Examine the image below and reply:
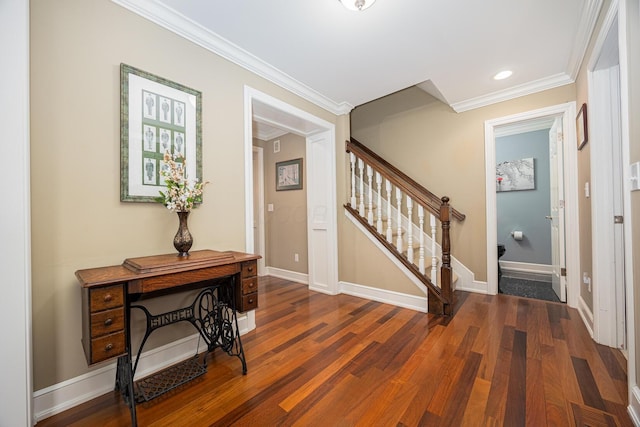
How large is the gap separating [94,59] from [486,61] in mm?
3073

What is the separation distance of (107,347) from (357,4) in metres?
2.42

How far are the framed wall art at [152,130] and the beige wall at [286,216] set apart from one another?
6.98 ft

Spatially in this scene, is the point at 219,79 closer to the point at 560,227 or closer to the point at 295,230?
the point at 295,230

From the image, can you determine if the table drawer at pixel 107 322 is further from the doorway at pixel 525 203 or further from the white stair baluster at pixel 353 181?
the doorway at pixel 525 203

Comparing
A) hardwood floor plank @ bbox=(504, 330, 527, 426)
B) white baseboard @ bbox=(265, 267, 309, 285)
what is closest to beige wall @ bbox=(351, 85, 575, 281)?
hardwood floor plank @ bbox=(504, 330, 527, 426)

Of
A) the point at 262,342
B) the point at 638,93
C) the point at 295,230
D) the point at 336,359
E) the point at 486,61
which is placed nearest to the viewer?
the point at 638,93

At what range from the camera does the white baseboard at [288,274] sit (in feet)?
12.9

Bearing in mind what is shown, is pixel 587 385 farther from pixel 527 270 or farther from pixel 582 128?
pixel 527 270

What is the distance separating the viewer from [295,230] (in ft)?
13.3

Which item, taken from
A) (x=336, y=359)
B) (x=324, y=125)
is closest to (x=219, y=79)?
(x=324, y=125)

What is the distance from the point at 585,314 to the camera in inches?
92.3

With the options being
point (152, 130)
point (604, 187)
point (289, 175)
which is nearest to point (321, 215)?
point (289, 175)

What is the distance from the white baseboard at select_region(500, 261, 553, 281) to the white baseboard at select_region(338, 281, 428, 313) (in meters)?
2.47

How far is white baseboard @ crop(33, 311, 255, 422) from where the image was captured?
1.34 meters
